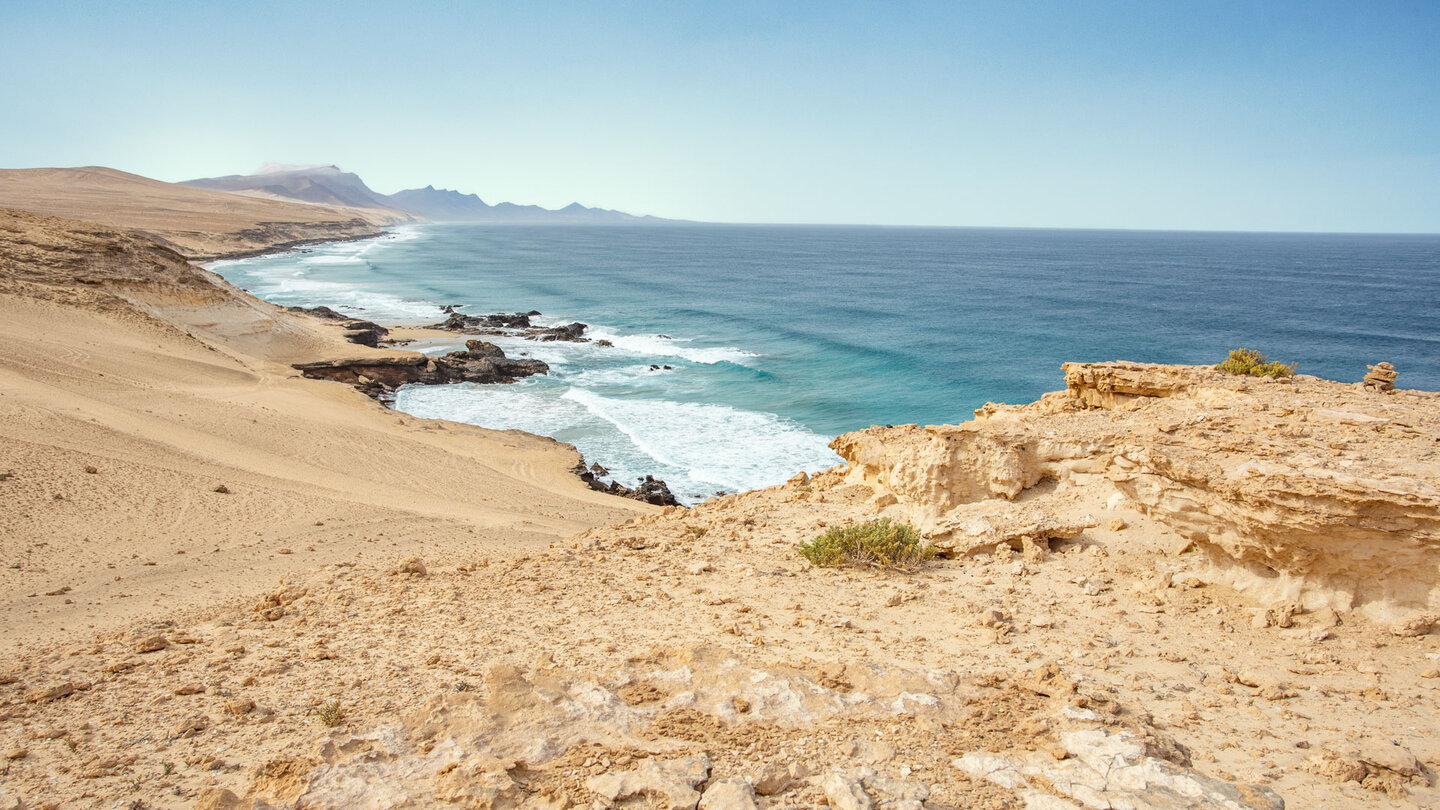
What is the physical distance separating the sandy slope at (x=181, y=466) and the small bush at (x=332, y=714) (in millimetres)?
3876

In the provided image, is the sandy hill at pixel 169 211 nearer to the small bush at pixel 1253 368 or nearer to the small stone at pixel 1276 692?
the small bush at pixel 1253 368

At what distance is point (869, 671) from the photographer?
5398 mm

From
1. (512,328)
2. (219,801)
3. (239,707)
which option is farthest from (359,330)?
(219,801)

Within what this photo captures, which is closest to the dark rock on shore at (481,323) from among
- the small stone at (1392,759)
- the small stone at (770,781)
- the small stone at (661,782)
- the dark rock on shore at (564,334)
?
the dark rock on shore at (564,334)

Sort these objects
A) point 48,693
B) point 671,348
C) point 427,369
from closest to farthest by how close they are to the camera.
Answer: point 48,693
point 427,369
point 671,348

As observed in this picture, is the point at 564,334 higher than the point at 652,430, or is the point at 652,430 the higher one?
the point at 564,334

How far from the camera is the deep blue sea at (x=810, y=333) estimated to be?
2641 cm

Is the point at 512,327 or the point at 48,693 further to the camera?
the point at 512,327

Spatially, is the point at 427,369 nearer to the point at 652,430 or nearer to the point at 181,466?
the point at 652,430

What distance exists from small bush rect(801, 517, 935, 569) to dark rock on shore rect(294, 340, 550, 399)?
23.3m

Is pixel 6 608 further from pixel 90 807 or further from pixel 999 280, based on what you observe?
pixel 999 280

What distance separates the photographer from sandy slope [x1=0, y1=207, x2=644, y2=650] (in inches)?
376

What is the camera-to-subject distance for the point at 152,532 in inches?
432

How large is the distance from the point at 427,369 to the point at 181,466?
17.3 meters
